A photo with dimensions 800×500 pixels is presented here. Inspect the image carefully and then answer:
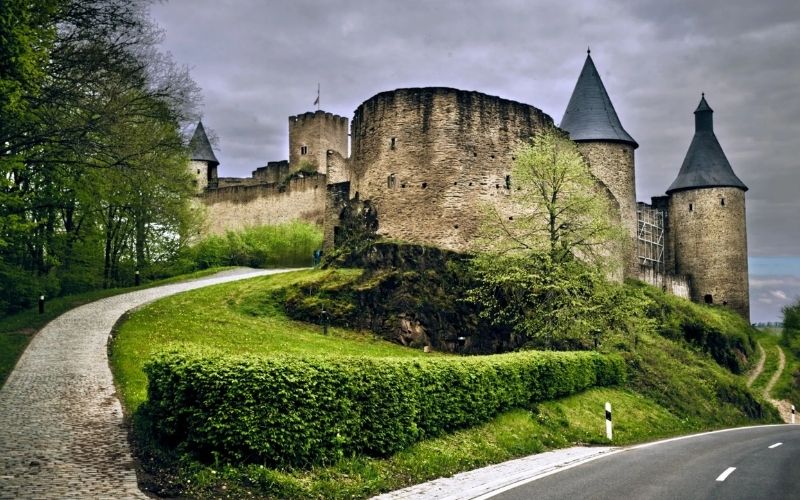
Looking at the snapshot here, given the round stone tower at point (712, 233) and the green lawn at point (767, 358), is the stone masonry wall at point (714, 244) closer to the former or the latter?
the round stone tower at point (712, 233)

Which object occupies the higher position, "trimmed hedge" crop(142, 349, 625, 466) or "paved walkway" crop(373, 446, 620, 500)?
"trimmed hedge" crop(142, 349, 625, 466)

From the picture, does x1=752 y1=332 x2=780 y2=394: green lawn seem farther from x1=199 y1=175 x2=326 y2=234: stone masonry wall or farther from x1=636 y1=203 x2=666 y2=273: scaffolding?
x1=199 y1=175 x2=326 y2=234: stone masonry wall

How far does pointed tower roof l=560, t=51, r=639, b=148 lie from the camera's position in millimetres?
47938

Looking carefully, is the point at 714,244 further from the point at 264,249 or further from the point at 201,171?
the point at 201,171

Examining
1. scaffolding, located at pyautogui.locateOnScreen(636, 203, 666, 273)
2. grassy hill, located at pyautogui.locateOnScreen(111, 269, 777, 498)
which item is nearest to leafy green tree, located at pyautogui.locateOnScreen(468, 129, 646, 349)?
grassy hill, located at pyautogui.locateOnScreen(111, 269, 777, 498)

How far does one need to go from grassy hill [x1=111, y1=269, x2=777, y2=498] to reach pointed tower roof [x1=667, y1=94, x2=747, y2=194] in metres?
17.2

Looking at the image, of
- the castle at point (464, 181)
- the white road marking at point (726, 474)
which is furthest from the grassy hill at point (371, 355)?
the castle at point (464, 181)

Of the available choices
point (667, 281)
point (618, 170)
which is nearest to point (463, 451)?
point (618, 170)

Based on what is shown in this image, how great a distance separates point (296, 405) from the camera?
35.3ft

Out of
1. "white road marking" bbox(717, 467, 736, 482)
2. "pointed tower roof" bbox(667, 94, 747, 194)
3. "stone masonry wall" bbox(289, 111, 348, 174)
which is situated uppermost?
"stone masonry wall" bbox(289, 111, 348, 174)

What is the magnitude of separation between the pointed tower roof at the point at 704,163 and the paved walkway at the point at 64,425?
47.4 metres

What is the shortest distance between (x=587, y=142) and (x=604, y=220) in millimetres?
20559

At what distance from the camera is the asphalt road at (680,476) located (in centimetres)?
1029

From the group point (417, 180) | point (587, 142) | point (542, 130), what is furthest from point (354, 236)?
point (587, 142)
